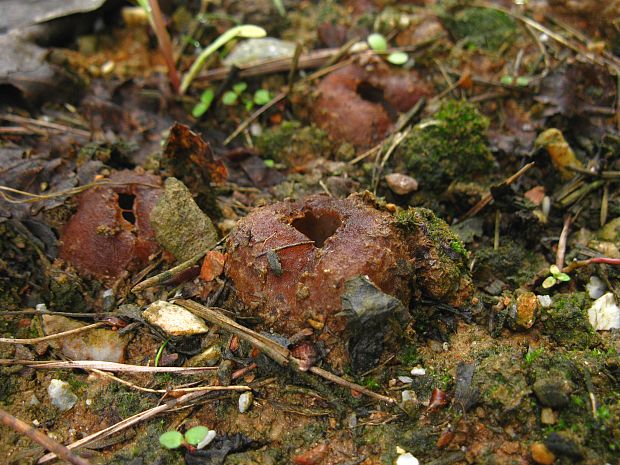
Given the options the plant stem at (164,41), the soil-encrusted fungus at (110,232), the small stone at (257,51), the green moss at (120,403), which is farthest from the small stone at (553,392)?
the plant stem at (164,41)

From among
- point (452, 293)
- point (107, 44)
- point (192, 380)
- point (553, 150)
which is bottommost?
point (192, 380)

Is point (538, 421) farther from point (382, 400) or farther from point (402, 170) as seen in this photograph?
point (402, 170)

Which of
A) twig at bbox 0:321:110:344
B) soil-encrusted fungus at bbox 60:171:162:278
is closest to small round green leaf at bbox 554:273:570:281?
soil-encrusted fungus at bbox 60:171:162:278

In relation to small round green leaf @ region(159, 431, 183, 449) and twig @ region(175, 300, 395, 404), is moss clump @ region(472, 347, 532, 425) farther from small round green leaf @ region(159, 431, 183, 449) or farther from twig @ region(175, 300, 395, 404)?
small round green leaf @ region(159, 431, 183, 449)

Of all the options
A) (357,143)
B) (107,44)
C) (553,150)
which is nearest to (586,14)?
(553,150)

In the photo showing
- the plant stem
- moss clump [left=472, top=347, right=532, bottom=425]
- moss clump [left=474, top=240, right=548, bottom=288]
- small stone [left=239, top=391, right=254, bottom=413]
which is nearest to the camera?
moss clump [left=472, top=347, right=532, bottom=425]

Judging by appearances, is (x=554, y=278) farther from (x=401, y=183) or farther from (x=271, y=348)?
(x=271, y=348)
